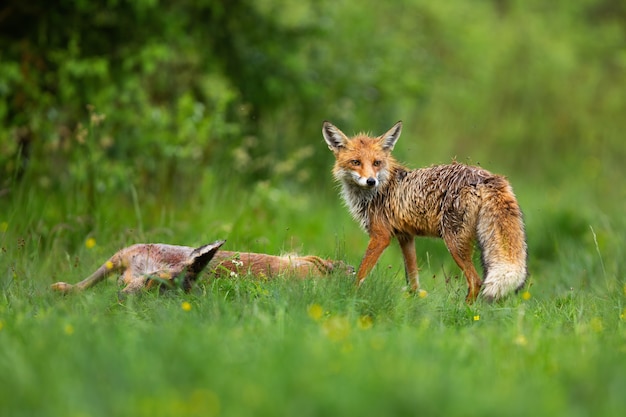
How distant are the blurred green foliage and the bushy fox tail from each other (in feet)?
12.2

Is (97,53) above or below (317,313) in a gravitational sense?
above

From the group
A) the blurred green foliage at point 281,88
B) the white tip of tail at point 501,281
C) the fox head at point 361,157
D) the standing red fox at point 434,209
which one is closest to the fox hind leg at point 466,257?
the standing red fox at point 434,209

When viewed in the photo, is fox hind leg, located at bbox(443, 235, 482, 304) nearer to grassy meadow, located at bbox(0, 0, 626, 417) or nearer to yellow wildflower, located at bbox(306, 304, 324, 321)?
grassy meadow, located at bbox(0, 0, 626, 417)

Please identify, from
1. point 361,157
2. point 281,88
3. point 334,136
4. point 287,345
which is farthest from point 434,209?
point 281,88

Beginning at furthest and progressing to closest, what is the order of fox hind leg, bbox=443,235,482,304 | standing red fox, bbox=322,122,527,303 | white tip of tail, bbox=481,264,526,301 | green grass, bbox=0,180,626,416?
fox hind leg, bbox=443,235,482,304 < standing red fox, bbox=322,122,527,303 < white tip of tail, bbox=481,264,526,301 < green grass, bbox=0,180,626,416

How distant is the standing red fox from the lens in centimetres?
627

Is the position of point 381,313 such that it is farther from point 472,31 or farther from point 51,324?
point 472,31

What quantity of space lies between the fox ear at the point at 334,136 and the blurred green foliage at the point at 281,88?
7.35 feet

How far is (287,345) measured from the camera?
419 cm

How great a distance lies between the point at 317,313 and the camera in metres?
5.12

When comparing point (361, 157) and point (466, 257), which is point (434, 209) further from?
point (361, 157)

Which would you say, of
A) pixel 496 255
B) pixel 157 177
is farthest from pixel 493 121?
pixel 496 255

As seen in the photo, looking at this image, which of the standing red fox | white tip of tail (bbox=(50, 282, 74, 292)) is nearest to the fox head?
the standing red fox

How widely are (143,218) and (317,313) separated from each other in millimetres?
4551
